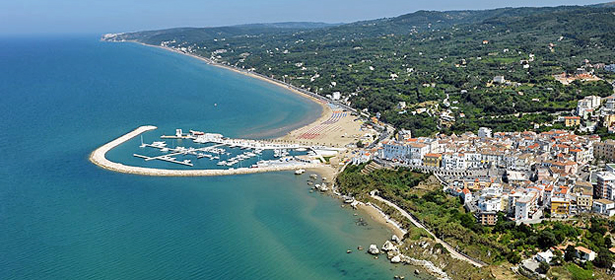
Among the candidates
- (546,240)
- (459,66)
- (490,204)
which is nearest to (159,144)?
(490,204)

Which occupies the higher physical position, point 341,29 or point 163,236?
point 341,29

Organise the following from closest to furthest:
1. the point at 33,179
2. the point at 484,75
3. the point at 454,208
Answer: the point at 454,208 < the point at 33,179 < the point at 484,75

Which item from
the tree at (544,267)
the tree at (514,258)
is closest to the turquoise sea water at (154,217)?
the tree at (514,258)

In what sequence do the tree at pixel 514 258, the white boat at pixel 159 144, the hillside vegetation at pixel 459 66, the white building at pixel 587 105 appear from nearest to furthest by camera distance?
the tree at pixel 514 258 < the white building at pixel 587 105 < the white boat at pixel 159 144 < the hillside vegetation at pixel 459 66

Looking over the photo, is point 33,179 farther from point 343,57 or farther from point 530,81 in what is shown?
point 343,57

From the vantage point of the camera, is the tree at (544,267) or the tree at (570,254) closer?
the tree at (544,267)

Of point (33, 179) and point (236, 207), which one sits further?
point (33, 179)

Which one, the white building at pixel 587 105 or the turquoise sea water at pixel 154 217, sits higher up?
the white building at pixel 587 105

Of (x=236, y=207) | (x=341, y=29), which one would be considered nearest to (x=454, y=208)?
(x=236, y=207)

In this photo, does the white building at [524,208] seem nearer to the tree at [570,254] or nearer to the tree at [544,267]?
the tree at [570,254]
